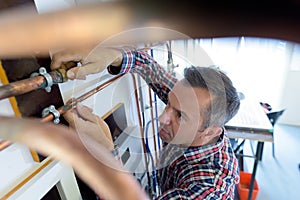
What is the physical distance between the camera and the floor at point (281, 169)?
200 centimetres

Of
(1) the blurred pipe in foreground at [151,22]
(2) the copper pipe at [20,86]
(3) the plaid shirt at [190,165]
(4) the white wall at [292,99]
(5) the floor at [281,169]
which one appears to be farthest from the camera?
(4) the white wall at [292,99]

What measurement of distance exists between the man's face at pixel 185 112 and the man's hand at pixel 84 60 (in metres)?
0.31

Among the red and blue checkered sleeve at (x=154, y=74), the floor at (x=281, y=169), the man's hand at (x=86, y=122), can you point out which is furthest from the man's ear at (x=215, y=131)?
the floor at (x=281, y=169)

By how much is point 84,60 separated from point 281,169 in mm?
2697

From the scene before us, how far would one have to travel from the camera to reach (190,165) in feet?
2.54

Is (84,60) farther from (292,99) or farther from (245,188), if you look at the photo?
(292,99)

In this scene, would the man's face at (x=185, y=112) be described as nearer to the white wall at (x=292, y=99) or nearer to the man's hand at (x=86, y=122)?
the man's hand at (x=86, y=122)

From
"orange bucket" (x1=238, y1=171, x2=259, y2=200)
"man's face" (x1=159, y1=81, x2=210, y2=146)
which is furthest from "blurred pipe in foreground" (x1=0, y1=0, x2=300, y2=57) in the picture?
"orange bucket" (x1=238, y1=171, x2=259, y2=200)

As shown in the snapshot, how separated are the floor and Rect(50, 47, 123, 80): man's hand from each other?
2.14 meters

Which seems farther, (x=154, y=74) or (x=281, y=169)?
(x=281, y=169)

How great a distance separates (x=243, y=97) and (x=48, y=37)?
2.11 m

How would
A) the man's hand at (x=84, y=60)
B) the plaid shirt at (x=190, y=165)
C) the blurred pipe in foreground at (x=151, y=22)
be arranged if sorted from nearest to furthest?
the blurred pipe in foreground at (x=151, y=22) → the man's hand at (x=84, y=60) → the plaid shirt at (x=190, y=165)

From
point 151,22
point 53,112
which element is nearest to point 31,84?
point 53,112

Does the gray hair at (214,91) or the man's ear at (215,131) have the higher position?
the gray hair at (214,91)
